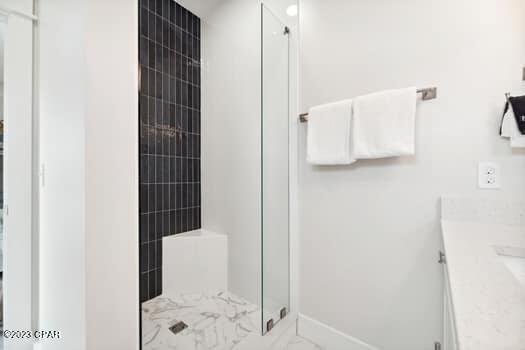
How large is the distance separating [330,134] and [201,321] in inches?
60.5

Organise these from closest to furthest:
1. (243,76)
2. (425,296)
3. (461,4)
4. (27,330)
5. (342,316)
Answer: (461,4)
(425,296)
(27,330)
(342,316)
(243,76)

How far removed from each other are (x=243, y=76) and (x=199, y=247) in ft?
4.95

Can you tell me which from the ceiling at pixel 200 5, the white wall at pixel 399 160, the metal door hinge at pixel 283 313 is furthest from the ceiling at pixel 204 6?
the metal door hinge at pixel 283 313

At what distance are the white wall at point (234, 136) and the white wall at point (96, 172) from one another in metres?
0.92

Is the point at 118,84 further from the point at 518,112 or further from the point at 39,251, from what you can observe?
the point at 518,112

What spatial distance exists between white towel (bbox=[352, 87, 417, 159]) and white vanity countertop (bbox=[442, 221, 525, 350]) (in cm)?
49

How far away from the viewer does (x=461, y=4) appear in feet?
3.48

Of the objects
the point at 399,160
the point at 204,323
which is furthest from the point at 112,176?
the point at 399,160

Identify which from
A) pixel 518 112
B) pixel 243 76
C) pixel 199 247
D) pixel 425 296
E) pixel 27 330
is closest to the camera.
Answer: pixel 518 112

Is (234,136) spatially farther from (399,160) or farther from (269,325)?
(269,325)

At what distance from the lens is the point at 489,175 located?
1.01 metres

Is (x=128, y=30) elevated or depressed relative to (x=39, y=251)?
elevated

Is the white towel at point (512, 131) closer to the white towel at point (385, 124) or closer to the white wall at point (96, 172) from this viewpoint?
the white towel at point (385, 124)

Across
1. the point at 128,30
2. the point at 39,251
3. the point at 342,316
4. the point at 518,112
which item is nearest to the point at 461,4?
the point at 518,112
